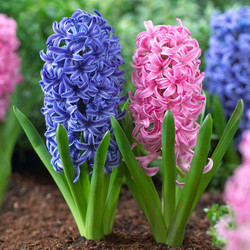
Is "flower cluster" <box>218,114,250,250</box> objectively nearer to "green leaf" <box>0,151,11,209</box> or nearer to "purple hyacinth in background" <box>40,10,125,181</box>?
"purple hyacinth in background" <box>40,10,125,181</box>

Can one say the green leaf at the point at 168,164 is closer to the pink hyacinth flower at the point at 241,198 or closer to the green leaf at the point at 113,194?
the green leaf at the point at 113,194

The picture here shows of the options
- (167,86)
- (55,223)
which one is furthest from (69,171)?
(55,223)

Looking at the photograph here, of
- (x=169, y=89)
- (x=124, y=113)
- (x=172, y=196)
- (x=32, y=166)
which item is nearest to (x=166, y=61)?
(x=169, y=89)

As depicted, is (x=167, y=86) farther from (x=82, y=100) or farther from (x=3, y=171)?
(x=3, y=171)

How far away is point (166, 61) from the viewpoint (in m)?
1.71

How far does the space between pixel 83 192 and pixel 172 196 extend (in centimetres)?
38

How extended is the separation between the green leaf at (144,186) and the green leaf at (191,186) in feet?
0.17

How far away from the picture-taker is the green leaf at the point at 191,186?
5.36ft

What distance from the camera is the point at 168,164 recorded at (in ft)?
5.63

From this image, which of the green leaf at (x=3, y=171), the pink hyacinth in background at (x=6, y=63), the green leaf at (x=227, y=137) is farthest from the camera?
the green leaf at (x=3, y=171)

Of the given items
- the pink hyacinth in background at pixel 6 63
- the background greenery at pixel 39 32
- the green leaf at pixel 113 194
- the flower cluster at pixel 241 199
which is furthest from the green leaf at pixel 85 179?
the background greenery at pixel 39 32

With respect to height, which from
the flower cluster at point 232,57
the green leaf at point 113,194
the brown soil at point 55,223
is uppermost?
the flower cluster at point 232,57

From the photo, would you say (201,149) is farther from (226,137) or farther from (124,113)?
(124,113)

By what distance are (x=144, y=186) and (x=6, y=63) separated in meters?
1.69
